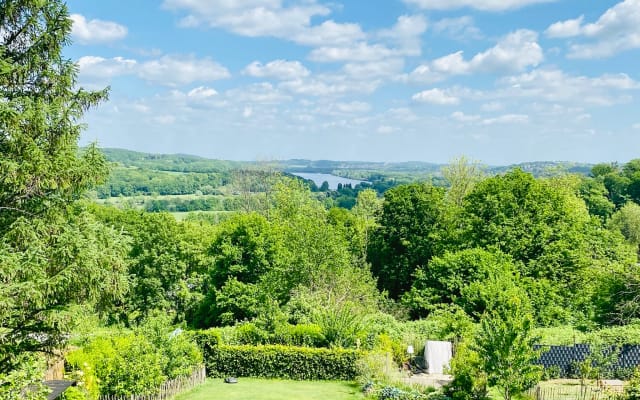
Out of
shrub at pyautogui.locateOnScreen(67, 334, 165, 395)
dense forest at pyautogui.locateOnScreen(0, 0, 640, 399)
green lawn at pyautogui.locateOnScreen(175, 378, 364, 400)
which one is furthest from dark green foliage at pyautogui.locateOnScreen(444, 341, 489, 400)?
shrub at pyautogui.locateOnScreen(67, 334, 165, 395)

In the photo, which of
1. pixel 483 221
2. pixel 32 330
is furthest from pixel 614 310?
pixel 32 330

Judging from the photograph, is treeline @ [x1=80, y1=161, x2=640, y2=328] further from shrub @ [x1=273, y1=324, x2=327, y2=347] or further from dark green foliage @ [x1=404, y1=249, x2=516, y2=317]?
shrub @ [x1=273, y1=324, x2=327, y2=347]

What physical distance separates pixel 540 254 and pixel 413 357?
1281 centimetres

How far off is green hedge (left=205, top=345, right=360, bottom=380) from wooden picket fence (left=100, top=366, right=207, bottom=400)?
1365 millimetres

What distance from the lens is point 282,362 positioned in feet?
82.2

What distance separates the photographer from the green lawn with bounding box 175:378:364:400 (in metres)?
21.3

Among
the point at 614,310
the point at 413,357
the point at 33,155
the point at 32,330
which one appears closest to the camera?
the point at 33,155

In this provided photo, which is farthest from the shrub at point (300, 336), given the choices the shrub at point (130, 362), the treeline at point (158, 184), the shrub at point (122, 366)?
the treeline at point (158, 184)

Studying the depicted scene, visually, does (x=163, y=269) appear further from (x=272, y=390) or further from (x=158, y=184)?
(x=158, y=184)

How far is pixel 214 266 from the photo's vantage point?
34438 millimetres

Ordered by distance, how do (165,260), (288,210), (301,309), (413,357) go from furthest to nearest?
(288,210) < (165,260) < (301,309) < (413,357)

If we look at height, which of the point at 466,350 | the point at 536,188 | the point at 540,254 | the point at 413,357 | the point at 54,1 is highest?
the point at 54,1

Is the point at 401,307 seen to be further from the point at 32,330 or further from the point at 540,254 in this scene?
the point at 32,330

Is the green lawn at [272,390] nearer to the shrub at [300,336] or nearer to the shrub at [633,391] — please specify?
the shrub at [300,336]
